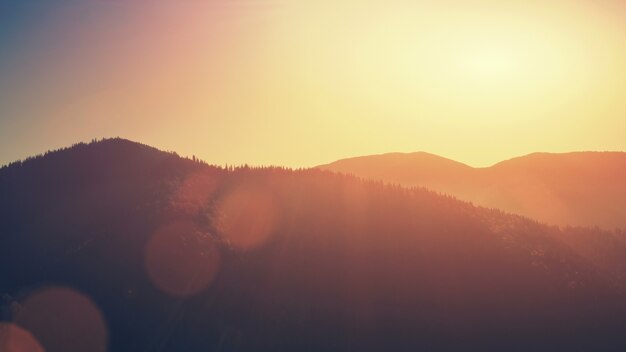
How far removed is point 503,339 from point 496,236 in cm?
2534

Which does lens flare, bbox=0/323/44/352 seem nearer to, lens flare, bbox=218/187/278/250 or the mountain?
the mountain

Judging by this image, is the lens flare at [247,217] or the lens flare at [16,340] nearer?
the lens flare at [16,340]

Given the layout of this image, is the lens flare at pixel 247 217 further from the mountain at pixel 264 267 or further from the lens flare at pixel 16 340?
the lens flare at pixel 16 340

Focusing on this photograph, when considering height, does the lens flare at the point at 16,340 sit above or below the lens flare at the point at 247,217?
below

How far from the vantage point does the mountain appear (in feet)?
248

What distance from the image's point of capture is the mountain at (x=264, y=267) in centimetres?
7556

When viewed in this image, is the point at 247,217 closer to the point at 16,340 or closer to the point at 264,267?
the point at 264,267

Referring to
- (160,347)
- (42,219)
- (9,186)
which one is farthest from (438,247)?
(9,186)

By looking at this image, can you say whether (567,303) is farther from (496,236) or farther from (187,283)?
(187,283)

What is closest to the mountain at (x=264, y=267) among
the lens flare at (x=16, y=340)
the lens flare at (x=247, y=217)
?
the lens flare at (x=16, y=340)

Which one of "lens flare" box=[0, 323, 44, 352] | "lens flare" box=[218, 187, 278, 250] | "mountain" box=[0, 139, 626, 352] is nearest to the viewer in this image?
"lens flare" box=[0, 323, 44, 352]

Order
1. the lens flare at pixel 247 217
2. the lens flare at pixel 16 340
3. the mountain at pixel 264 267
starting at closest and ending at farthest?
the lens flare at pixel 16 340, the mountain at pixel 264 267, the lens flare at pixel 247 217

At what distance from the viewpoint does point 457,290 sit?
316 ft

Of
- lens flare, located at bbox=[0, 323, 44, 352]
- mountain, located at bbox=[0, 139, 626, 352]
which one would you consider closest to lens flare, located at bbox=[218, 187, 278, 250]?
mountain, located at bbox=[0, 139, 626, 352]
